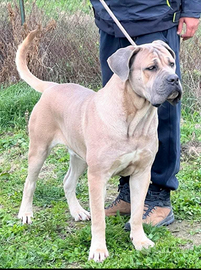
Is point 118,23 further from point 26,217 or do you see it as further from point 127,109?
point 26,217

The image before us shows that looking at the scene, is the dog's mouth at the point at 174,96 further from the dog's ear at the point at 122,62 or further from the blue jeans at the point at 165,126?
the blue jeans at the point at 165,126

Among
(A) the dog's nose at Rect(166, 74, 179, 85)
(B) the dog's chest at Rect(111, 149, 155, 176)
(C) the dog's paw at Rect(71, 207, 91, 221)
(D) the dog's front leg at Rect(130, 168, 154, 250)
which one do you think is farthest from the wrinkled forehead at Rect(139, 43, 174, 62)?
(C) the dog's paw at Rect(71, 207, 91, 221)

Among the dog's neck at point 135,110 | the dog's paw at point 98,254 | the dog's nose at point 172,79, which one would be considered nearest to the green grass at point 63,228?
the dog's paw at point 98,254

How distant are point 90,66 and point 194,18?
11.9 feet

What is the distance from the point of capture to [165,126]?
385 cm

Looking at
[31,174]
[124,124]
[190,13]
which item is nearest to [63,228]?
[31,174]

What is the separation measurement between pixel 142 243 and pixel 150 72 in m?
1.17

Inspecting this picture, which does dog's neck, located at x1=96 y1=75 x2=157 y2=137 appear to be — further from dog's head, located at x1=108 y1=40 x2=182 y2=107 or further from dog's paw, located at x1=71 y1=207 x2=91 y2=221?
dog's paw, located at x1=71 y1=207 x2=91 y2=221

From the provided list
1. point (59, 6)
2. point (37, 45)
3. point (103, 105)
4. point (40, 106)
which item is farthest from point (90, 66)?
point (103, 105)

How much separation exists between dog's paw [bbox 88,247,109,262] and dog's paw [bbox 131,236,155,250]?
246 millimetres

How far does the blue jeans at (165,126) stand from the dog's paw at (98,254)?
0.86 m

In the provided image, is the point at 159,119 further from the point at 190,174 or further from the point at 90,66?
the point at 90,66

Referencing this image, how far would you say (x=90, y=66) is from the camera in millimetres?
7219

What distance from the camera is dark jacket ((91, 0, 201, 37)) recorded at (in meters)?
3.62
